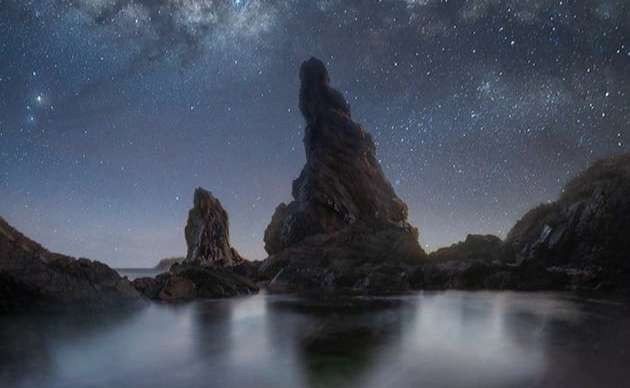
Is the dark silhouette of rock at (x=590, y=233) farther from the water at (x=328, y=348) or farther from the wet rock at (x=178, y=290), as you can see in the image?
the wet rock at (x=178, y=290)

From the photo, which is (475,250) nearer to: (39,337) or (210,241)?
(39,337)

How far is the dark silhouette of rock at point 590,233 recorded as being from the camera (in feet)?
105

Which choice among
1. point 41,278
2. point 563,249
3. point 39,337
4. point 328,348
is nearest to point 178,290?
point 41,278

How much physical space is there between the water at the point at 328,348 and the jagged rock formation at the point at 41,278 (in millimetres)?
1340

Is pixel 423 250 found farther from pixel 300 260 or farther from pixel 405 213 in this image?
pixel 405 213

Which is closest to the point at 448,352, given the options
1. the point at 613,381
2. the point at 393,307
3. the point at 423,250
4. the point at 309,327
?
the point at 613,381

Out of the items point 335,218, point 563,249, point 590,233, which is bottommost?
point 563,249

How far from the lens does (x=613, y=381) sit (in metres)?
8.71

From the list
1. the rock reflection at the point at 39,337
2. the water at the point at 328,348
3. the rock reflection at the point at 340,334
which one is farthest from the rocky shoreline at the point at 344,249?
the rock reflection at the point at 340,334

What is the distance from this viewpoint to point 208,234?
79625mm

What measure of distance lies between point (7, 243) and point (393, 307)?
20241mm

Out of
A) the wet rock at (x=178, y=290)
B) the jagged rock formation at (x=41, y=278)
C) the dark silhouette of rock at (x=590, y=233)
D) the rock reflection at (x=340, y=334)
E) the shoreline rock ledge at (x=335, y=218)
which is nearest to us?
the rock reflection at (x=340, y=334)

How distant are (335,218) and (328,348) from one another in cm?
5407

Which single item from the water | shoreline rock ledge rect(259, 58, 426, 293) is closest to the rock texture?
shoreline rock ledge rect(259, 58, 426, 293)
